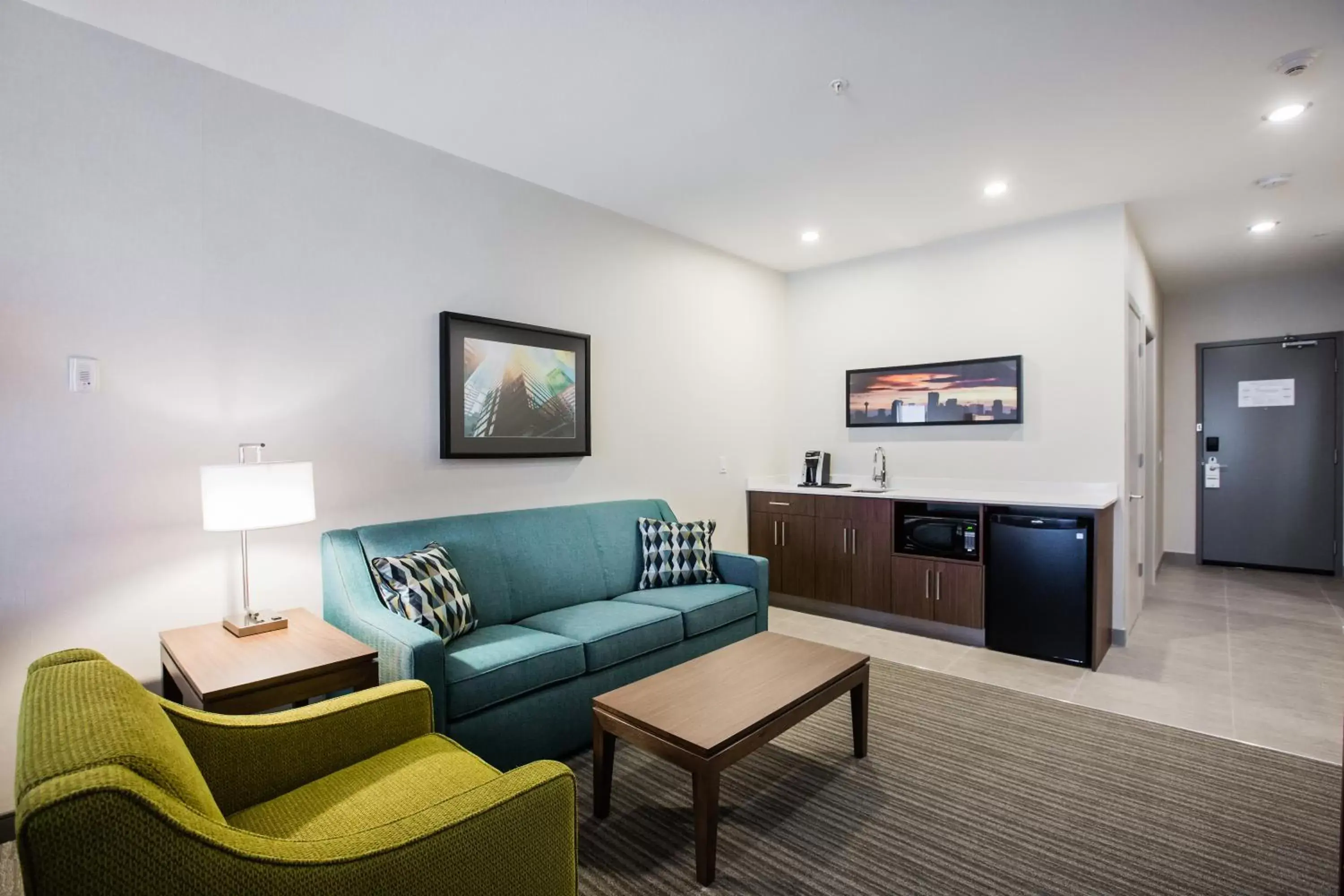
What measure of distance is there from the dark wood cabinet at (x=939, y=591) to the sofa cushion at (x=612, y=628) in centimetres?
188

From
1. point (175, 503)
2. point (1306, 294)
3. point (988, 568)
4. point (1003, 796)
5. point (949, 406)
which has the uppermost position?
point (1306, 294)

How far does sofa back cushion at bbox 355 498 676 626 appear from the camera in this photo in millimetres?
3004

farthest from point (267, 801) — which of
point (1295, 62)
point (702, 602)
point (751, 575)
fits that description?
point (1295, 62)

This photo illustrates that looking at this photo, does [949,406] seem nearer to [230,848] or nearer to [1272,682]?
[1272,682]

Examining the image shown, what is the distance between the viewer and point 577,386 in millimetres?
3904

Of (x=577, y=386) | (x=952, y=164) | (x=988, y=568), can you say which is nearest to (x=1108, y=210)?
(x=952, y=164)

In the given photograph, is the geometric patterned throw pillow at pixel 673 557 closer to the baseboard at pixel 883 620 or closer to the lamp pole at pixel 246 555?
the baseboard at pixel 883 620

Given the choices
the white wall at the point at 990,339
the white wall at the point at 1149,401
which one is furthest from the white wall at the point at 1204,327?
the white wall at the point at 990,339

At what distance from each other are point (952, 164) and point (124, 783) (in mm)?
3938

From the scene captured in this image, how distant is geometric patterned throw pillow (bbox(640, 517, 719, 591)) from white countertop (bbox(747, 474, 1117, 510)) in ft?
4.28

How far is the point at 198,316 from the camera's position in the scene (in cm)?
254

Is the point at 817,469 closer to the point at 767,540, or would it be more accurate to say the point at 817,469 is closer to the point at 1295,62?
the point at 767,540

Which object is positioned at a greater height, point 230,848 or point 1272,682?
point 230,848

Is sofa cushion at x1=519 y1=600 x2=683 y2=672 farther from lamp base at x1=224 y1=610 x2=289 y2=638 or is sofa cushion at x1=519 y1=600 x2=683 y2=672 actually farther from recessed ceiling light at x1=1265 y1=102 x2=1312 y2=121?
recessed ceiling light at x1=1265 y1=102 x2=1312 y2=121
